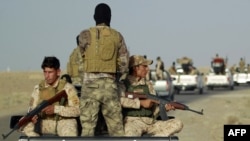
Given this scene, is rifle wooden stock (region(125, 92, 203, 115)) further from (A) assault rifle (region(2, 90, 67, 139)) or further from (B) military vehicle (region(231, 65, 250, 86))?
(B) military vehicle (region(231, 65, 250, 86))

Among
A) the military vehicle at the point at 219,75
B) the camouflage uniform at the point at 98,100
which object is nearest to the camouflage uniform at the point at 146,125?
the camouflage uniform at the point at 98,100

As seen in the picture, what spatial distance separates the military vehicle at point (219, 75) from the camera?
51.4 meters

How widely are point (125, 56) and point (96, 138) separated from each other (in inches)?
58.3

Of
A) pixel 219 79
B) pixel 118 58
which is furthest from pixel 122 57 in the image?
pixel 219 79

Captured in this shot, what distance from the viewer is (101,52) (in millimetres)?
8211

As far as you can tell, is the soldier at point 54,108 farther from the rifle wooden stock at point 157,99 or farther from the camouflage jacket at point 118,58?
the rifle wooden stock at point 157,99

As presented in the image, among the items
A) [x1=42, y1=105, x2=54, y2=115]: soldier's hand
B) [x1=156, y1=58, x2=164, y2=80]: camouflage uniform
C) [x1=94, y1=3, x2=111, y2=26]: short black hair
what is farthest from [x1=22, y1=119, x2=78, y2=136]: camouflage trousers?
[x1=156, y1=58, x2=164, y2=80]: camouflage uniform

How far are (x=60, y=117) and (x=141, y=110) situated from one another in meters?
1.05

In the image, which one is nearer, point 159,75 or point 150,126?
point 150,126

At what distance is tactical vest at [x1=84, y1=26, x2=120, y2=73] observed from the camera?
820 cm

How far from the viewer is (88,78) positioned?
828 cm

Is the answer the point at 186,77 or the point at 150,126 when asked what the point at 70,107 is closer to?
the point at 150,126

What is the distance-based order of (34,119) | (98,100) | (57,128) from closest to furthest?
(98,100), (34,119), (57,128)

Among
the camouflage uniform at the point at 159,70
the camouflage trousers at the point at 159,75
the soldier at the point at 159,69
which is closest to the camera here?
the soldier at the point at 159,69
